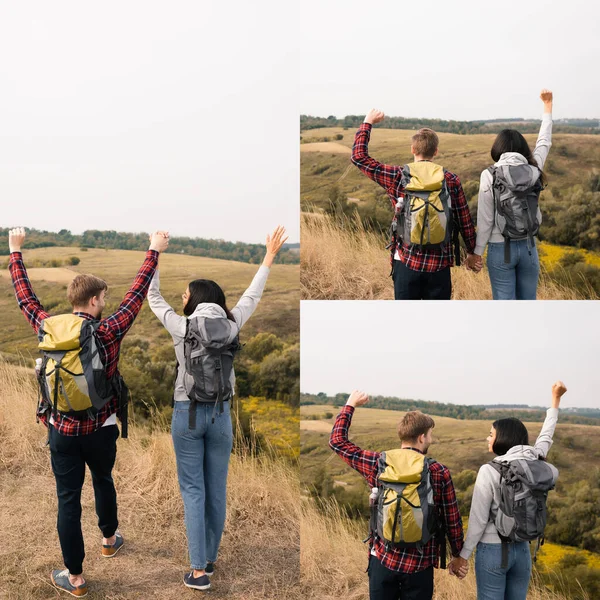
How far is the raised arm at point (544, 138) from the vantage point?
17.6ft

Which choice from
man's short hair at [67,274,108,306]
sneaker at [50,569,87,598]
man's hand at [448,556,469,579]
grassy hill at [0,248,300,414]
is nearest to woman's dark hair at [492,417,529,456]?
man's hand at [448,556,469,579]

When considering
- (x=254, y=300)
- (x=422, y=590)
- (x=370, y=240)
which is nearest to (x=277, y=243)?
(x=254, y=300)

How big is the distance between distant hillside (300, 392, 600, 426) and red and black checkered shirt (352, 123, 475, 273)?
1485 millimetres

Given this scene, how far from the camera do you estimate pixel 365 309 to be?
6.13 metres

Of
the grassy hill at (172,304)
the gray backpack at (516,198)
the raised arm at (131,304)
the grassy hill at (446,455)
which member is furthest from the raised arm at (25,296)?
the grassy hill at (172,304)

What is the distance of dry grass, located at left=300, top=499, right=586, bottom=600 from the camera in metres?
5.92

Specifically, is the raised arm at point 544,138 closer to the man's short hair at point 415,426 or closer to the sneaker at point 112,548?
the man's short hair at point 415,426

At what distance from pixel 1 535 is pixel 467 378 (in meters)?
3.84

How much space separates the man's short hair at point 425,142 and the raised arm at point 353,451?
162 centimetres

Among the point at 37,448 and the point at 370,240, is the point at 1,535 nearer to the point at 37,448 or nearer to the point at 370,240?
the point at 37,448

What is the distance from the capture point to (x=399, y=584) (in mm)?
4215

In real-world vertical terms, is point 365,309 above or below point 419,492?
above

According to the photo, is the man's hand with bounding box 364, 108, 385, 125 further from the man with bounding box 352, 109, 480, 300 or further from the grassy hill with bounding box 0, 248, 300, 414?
the grassy hill with bounding box 0, 248, 300, 414

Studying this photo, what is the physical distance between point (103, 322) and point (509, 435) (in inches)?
93.7
